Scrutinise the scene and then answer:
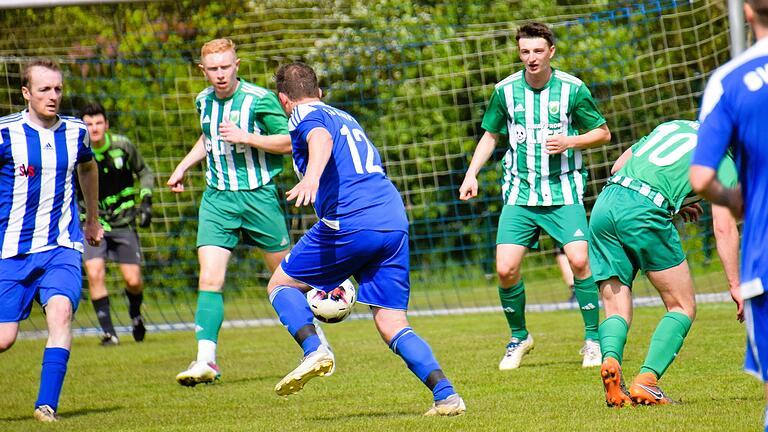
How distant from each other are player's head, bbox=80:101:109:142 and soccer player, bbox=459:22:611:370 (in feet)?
14.1

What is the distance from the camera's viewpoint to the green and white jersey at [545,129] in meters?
7.30

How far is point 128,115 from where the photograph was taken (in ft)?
48.6

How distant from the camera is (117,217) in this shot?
10.8 metres

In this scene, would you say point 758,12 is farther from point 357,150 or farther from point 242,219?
point 242,219

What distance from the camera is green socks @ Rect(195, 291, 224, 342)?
7.32 metres

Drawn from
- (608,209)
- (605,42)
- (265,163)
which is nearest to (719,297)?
(605,42)

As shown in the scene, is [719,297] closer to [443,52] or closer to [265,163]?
[443,52]

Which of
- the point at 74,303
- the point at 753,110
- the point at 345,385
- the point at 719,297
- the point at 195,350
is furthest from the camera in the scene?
the point at 719,297

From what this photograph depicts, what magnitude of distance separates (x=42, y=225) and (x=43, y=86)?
756 mm

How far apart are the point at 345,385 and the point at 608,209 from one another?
7.38 ft

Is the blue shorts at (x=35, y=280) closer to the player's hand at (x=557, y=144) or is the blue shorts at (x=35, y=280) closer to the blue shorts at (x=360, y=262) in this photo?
the blue shorts at (x=360, y=262)

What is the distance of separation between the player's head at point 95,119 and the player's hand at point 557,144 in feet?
15.7

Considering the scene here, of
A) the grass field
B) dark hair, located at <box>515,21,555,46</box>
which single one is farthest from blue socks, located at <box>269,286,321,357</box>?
dark hair, located at <box>515,21,555,46</box>

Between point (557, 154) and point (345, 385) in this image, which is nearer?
point (345, 385)
